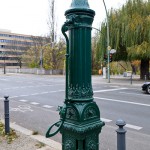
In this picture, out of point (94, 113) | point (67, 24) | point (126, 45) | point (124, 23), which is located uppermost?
point (124, 23)

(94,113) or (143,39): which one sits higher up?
(143,39)

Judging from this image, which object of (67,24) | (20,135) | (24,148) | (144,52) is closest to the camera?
(67,24)

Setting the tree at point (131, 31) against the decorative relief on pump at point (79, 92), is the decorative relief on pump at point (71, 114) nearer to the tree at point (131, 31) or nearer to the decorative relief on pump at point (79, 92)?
the decorative relief on pump at point (79, 92)

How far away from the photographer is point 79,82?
234 centimetres

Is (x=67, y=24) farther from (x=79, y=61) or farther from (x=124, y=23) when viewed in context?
(x=124, y=23)

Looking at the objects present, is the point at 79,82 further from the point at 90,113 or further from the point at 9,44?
the point at 9,44

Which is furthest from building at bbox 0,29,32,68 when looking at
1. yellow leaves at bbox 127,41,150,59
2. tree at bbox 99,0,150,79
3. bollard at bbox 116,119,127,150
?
bollard at bbox 116,119,127,150

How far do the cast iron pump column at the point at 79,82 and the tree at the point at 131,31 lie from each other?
21.2 m

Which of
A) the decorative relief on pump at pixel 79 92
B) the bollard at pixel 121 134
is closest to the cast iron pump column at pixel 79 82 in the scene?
→ the decorative relief on pump at pixel 79 92

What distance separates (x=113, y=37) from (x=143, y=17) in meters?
3.58

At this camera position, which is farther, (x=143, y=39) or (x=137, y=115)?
(x=143, y=39)

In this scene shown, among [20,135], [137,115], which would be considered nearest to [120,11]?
[137,115]

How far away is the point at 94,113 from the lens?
2439mm

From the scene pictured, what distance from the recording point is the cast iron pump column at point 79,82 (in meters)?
2.32
